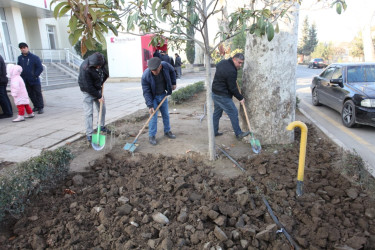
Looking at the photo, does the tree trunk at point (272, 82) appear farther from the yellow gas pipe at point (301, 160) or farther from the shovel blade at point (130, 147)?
the shovel blade at point (130, 147)

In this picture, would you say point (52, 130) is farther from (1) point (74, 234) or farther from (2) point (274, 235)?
(2) point (274, 235)

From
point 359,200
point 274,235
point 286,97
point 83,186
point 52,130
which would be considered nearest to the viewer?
point 274,235

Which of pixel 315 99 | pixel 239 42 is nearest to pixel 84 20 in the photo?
pixel 315 99

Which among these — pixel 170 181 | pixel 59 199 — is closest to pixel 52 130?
pixel 59 199

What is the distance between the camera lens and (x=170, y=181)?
345 centimetres

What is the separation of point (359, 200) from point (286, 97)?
2.09 metres

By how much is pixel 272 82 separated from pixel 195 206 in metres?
2.68

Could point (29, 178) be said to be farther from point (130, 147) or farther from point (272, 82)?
point (272, 82)

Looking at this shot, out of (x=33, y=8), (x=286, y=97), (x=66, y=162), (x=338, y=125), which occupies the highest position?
(x=33, y=8)

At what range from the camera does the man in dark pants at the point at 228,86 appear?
4.55 metres

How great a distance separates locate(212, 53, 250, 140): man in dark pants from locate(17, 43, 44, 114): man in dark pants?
5.06 m

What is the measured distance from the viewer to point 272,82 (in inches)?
178

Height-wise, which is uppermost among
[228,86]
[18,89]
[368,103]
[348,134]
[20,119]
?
[228,86]

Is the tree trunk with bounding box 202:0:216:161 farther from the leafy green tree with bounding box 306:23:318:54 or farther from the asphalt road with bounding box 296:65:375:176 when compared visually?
the leafy green tree with bounding box 306:23:318:54
